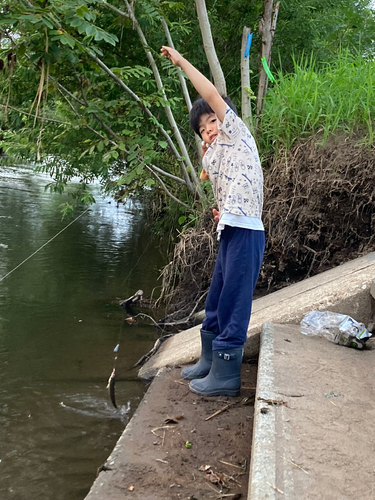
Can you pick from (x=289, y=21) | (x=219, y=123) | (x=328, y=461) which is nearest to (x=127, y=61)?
(x=289, y=21)

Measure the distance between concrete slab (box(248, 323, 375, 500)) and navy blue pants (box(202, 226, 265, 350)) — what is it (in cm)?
19

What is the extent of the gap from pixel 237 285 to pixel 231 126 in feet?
2.57

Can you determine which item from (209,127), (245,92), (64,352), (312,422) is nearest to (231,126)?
(209,127)

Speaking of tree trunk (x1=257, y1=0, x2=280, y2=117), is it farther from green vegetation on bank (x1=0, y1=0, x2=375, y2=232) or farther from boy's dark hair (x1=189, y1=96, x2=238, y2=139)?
boy's dark hair (x1=189, y1=96, x2=238, y2=139)

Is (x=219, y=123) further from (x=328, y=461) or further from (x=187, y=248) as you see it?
(x=187, y=248)

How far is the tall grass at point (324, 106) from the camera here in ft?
13.6

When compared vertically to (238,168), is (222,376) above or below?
below

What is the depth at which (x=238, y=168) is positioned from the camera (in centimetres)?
245

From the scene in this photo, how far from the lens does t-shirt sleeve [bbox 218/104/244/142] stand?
239 cm

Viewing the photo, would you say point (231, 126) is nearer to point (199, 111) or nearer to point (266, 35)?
point (199, 111)

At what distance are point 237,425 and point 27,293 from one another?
11.3 ft

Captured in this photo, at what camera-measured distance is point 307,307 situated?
298 cm

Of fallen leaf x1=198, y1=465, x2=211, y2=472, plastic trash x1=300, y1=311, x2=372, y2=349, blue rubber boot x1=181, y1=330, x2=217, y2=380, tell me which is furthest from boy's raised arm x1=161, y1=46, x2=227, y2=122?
fallen leaf x1=198, y1=465, x2=211, y2=472

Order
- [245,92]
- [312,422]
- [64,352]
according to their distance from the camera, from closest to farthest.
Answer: [312,422] < [64,352] < [245,92]
